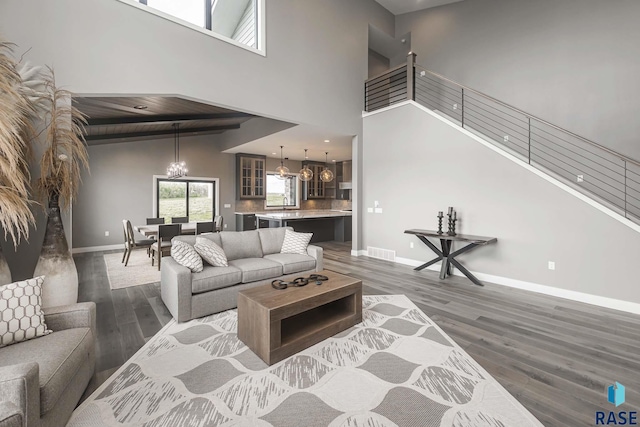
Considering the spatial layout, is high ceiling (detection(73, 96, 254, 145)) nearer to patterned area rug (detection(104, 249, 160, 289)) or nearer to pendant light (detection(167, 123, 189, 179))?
pendant light (detection(167, 123, 189, 179))

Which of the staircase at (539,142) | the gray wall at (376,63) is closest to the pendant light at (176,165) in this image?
the staircase at (539,142)

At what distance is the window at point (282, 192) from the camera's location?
1066 cm

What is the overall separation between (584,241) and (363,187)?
3965 mm

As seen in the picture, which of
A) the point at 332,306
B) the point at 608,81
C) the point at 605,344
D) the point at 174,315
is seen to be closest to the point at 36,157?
the point at 174,315

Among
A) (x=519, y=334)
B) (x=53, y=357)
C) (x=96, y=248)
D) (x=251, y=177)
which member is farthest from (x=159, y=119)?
(x=519, y=334)

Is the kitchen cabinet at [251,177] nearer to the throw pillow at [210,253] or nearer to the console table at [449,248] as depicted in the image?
the throw pillow at [210,253]

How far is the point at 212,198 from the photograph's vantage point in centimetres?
934

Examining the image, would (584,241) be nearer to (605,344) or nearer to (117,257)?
(605,344)

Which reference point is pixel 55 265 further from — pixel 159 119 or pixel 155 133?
pixel 155 133

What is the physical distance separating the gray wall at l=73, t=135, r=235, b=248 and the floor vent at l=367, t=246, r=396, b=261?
5.96 metres

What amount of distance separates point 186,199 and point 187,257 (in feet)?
20.5

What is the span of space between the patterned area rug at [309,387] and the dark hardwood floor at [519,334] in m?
0.20

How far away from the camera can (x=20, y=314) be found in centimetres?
171

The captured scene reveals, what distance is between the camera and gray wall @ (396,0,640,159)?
4.69 meters
